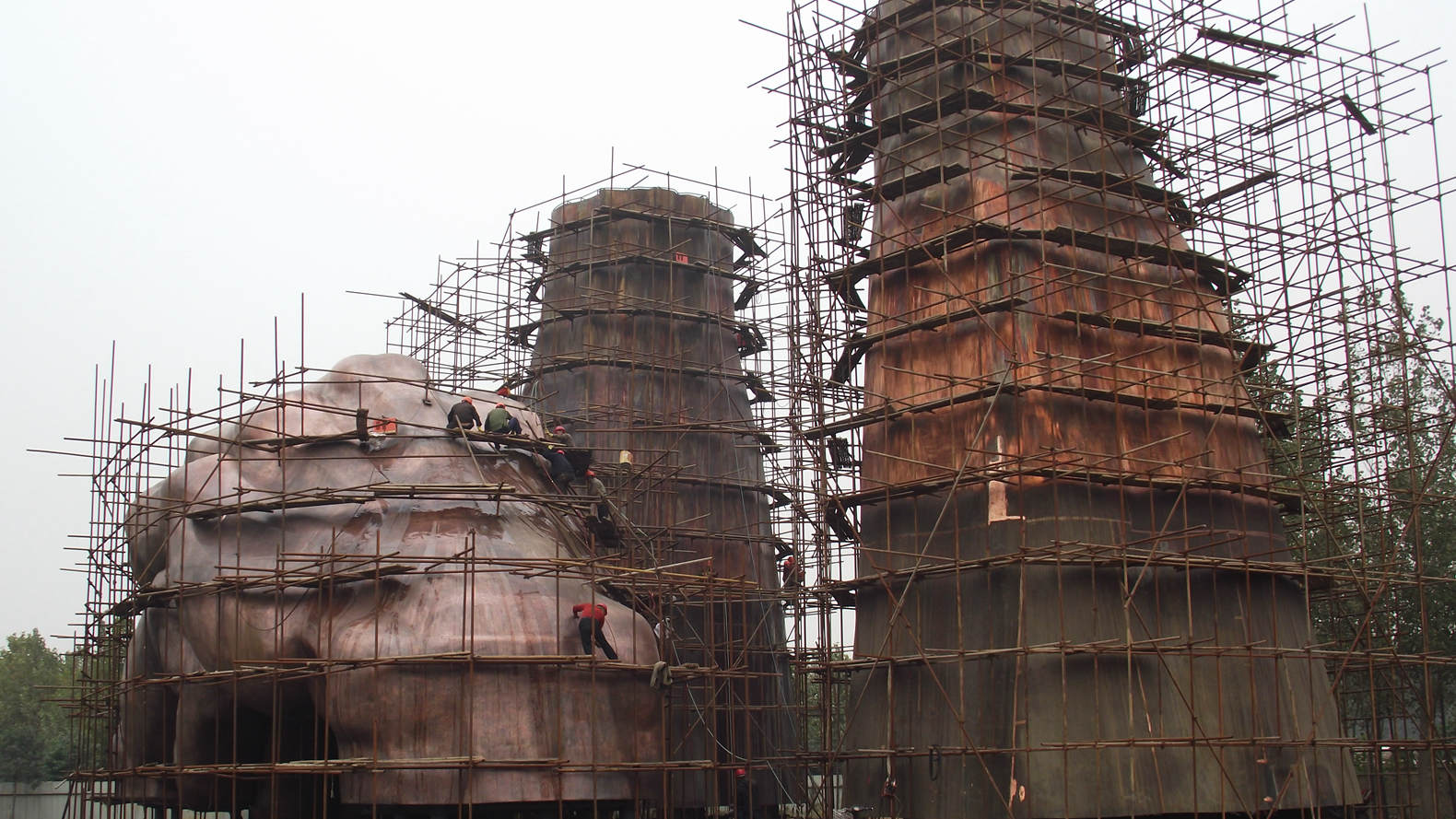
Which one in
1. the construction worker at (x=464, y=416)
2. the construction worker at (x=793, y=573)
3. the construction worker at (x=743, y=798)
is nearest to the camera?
the construction worker at (x=464, y=416)

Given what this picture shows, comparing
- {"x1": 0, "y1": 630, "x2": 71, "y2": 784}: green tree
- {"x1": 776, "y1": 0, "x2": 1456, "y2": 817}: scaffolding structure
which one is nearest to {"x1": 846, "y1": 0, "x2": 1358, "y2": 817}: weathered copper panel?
{"x1": 776, "y1": 0, "x2": 1456, "y2": 817}: scaffolding structure

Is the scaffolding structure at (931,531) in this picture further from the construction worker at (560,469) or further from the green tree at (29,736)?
the green tree at (29,736)

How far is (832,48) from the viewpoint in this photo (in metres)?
30.3

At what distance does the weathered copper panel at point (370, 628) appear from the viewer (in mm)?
22953

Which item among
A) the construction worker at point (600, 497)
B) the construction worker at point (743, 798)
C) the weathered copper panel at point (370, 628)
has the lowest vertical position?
the construction worker at point (743, 798)

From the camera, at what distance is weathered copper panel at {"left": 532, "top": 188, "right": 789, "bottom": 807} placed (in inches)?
1390

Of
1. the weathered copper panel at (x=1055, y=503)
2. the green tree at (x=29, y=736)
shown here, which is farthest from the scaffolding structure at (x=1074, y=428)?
the green tree at (x=29, y=736)

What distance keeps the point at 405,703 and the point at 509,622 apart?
2.01m

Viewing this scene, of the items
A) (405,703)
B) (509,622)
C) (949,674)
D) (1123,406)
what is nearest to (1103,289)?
(1123,406)

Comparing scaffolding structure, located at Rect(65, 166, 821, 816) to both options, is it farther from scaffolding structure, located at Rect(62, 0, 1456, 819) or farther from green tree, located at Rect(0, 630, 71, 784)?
green tree, located at Rect(0, 630, 71, 784)

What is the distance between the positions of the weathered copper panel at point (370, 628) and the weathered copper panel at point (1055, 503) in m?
5.07

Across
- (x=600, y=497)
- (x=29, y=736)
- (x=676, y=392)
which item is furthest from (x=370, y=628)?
(x=29, y=736)

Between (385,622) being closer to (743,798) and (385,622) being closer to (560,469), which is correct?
(560,469)

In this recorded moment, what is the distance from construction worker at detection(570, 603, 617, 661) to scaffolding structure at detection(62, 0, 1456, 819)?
14.9 inches
